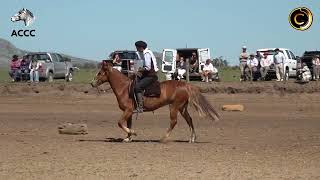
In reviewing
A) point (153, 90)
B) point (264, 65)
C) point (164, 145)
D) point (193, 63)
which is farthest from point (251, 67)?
point (164, 145)

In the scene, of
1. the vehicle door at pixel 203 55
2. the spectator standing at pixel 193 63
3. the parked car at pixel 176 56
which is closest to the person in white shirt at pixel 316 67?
the parked car at pixel 176 56

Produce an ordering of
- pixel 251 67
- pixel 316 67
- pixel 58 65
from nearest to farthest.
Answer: pixel 316 67
pixel 251 67
pixel 58 65

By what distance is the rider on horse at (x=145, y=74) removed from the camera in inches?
730

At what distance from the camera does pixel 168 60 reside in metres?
42.0

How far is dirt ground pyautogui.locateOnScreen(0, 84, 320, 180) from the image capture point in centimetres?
1290

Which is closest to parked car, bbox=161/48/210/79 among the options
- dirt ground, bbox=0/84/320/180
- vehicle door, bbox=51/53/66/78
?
vehicle door, bbox=51/53/66/78

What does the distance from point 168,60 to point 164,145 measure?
24.5m

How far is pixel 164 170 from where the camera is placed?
12984mm

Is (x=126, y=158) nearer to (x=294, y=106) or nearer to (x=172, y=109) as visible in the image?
(x=172, y=109)

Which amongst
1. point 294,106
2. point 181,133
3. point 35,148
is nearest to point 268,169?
point 35,148

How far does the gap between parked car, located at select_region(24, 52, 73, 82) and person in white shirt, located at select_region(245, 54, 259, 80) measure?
10562 millimetres

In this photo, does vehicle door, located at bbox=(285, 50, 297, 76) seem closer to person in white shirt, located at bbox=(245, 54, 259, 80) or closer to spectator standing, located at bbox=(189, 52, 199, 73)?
person in white shirt, located at bbox=(245, 54, 259, 80)

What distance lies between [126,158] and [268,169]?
9.91 feet

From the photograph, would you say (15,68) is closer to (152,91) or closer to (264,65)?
(264,65)
